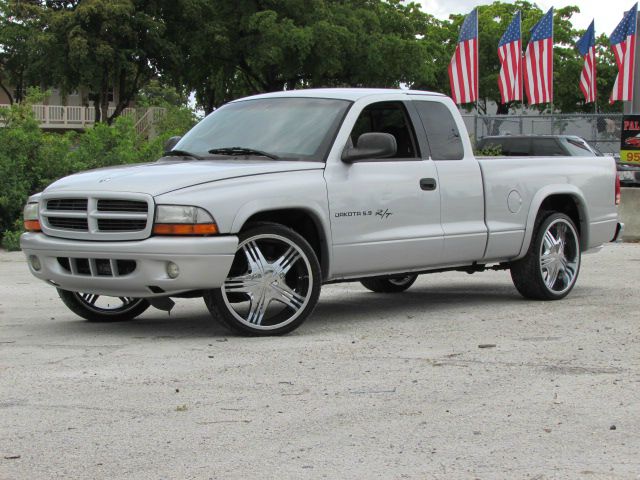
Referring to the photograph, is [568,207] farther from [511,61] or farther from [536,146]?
[511,61]

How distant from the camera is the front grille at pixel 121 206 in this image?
755cm

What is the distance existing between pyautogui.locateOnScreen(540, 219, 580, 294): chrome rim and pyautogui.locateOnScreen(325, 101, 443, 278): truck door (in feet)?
4.96

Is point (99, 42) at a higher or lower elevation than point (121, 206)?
higher

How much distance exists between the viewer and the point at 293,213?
8234 millimetres

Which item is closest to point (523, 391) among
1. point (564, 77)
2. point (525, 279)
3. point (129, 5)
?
point (525, 279)

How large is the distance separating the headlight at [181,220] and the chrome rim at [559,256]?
3.71 m

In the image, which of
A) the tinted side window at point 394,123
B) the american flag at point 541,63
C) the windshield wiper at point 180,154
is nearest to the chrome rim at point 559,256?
the tinted side window at point 394,123

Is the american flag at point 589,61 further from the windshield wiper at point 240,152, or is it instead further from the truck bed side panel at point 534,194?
the windshield wiper at point 240,152

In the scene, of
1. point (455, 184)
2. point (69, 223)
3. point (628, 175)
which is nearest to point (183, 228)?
point (69, 223)

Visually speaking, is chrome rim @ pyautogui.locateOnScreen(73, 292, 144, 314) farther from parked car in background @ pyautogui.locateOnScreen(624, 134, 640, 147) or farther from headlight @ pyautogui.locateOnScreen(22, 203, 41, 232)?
parked car in background @ pyautogui.locateOnScreen(624, 134, 640, 147)

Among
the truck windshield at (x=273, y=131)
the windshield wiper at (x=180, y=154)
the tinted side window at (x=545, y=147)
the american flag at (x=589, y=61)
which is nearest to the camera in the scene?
the truck windshield at (x=273, y=131)

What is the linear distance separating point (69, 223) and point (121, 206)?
55 centimetres

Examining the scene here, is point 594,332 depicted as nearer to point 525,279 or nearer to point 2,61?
point 525,279

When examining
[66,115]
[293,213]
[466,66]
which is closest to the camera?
[293,213]
